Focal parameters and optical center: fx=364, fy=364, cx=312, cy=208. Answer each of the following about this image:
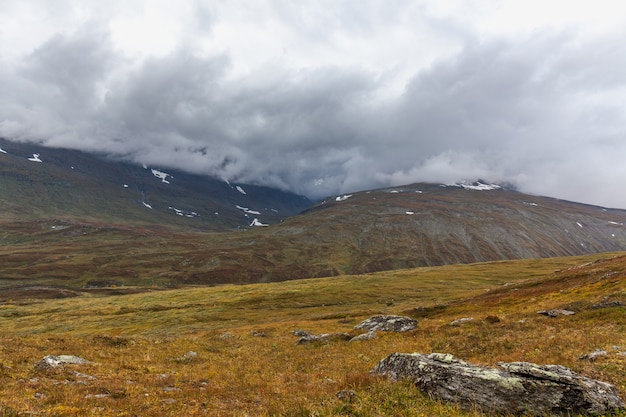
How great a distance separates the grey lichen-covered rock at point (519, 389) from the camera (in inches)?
464

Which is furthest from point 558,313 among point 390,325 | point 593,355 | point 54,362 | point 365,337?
point 54,362

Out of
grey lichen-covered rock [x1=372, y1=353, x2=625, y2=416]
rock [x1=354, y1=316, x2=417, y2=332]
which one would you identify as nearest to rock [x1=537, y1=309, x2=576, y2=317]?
rock [x1=354, y1=316, x2=417, y2=332]

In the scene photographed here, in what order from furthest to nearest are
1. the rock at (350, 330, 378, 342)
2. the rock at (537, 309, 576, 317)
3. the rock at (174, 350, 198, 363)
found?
the rock at (350, 330, 378, 342) → the rock at (537, 309, 576, 317) → the rock at (174, 350, 198, 363)

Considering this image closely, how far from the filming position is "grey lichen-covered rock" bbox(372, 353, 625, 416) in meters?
11.8

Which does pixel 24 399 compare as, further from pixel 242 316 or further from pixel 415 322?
pixel 242 316

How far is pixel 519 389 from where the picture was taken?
12.6 m

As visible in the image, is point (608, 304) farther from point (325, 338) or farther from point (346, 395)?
point (346, 395)

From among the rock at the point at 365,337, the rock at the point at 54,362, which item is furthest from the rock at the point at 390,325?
the rock at the point at 54,362

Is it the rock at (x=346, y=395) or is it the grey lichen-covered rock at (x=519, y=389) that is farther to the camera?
the rock at (x=346, y=395)

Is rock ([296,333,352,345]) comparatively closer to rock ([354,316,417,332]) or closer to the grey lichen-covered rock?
rock ([354,316,417,332])

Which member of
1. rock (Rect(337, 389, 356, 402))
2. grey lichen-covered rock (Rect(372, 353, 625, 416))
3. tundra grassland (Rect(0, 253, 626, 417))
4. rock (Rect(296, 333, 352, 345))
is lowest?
rock (Rect(296, 333, 352, 345))

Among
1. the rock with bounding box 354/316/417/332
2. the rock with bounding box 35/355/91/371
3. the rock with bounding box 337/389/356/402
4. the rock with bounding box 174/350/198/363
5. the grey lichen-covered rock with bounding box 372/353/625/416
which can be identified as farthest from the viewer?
the rock with bounding box 354/316/417/332

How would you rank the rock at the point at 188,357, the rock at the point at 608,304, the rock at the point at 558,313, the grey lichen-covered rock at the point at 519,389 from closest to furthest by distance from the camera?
1. the grey lichen-covered rock at the point at 519,389
2. the rock at the point at 188,357
3. the rock at the point at 608,304
4. the rock at the point at 558,313

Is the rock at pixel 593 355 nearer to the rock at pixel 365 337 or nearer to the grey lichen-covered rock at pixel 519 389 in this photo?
the grey lichen-covered rock at pixel 519 389
